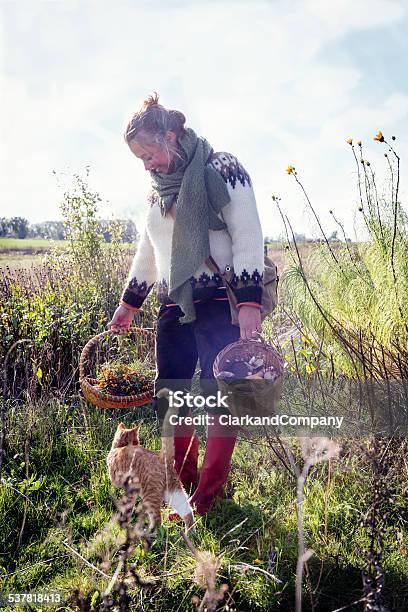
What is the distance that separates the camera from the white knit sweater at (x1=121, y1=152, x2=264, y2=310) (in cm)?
235

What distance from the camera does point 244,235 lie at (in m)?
2.36

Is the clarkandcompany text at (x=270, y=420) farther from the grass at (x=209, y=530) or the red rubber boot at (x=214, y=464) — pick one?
the grass at (x=209, y=530)

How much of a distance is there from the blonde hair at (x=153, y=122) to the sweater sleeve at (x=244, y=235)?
27cm

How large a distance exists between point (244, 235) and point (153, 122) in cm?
62

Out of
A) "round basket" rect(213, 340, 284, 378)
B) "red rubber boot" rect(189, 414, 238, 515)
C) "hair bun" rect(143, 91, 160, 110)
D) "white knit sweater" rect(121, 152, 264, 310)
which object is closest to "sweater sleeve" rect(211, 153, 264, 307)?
"white knit sweater" rect(121, 152, 264, 310)

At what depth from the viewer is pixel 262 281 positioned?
2.38 m

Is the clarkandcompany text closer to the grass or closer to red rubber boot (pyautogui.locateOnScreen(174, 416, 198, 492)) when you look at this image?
red rubber boot (pyautogui.locateOnScreen(174, 416, 198, 492))

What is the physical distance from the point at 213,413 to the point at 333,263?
145 cm

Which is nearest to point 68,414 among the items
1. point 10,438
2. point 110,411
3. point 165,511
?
point 110,411

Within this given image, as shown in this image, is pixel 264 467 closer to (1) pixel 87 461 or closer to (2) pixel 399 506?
(2) pixel 399 506

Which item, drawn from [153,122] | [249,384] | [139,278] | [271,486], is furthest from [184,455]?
[153,122]

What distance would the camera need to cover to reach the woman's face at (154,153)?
2.37 metres

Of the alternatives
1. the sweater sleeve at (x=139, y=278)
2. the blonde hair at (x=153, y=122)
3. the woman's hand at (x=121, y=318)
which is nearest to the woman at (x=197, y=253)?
the blonde hair at (x=153, y=122)

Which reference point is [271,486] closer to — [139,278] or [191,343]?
[191,343]
